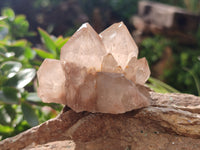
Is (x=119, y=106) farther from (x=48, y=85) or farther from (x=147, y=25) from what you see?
(x=147, y=25)

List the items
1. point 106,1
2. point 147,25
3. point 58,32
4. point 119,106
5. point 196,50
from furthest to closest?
point 106,1 → point 58,32 → point 147,25 → point 196,50 → point 119,106

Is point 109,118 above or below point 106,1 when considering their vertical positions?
below

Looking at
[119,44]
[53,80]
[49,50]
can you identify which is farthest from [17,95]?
[119,44]

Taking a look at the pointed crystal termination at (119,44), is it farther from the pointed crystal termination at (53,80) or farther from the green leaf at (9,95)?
the green leaf at (9,95)

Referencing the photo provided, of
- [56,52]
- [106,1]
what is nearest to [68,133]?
[56,52]

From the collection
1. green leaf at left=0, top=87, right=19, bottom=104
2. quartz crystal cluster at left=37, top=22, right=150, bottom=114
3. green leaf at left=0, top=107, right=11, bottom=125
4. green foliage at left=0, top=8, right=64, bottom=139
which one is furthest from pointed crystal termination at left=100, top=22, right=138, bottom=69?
green leaf at left=0, top=107, right=11, bottom=125

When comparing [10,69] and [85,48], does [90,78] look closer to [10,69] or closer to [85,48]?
[85,48]

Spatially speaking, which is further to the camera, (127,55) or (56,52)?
(56,52)
